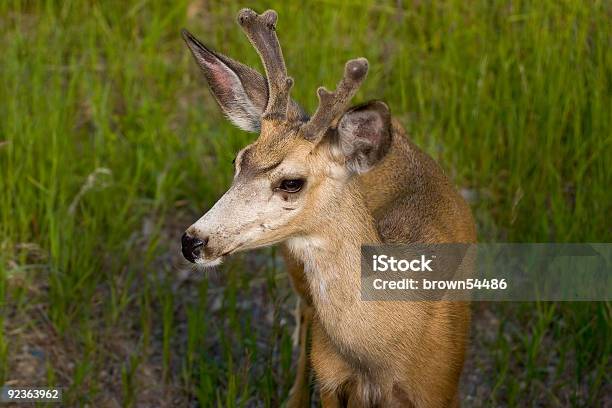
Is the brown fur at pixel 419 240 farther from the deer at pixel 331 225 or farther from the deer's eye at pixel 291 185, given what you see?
the deer's eye at pixel 291 185

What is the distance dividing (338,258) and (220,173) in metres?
2.03

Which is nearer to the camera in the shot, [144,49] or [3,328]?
[3,328]

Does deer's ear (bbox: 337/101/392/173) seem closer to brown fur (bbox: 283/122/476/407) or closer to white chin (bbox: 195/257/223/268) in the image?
brown fur (bbox: 283/122/476/407)

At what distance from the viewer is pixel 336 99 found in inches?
146

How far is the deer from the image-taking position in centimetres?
371

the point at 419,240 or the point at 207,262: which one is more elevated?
the point at 207,262

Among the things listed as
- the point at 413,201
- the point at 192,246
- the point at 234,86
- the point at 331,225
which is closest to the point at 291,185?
the point at 331,225

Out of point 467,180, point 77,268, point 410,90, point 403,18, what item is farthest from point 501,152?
point 77,268

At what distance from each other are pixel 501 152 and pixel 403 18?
4.04 ft

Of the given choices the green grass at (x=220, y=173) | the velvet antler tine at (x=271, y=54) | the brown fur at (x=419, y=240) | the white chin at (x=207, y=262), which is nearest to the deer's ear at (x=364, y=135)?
the velvet antler tine at (x=271, y=54)

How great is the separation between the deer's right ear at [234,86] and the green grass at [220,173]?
89 cm

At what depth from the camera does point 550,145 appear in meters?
5.49

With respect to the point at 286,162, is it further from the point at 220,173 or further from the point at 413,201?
the point at 220,173

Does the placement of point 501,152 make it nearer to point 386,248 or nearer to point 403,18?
point 403,18
